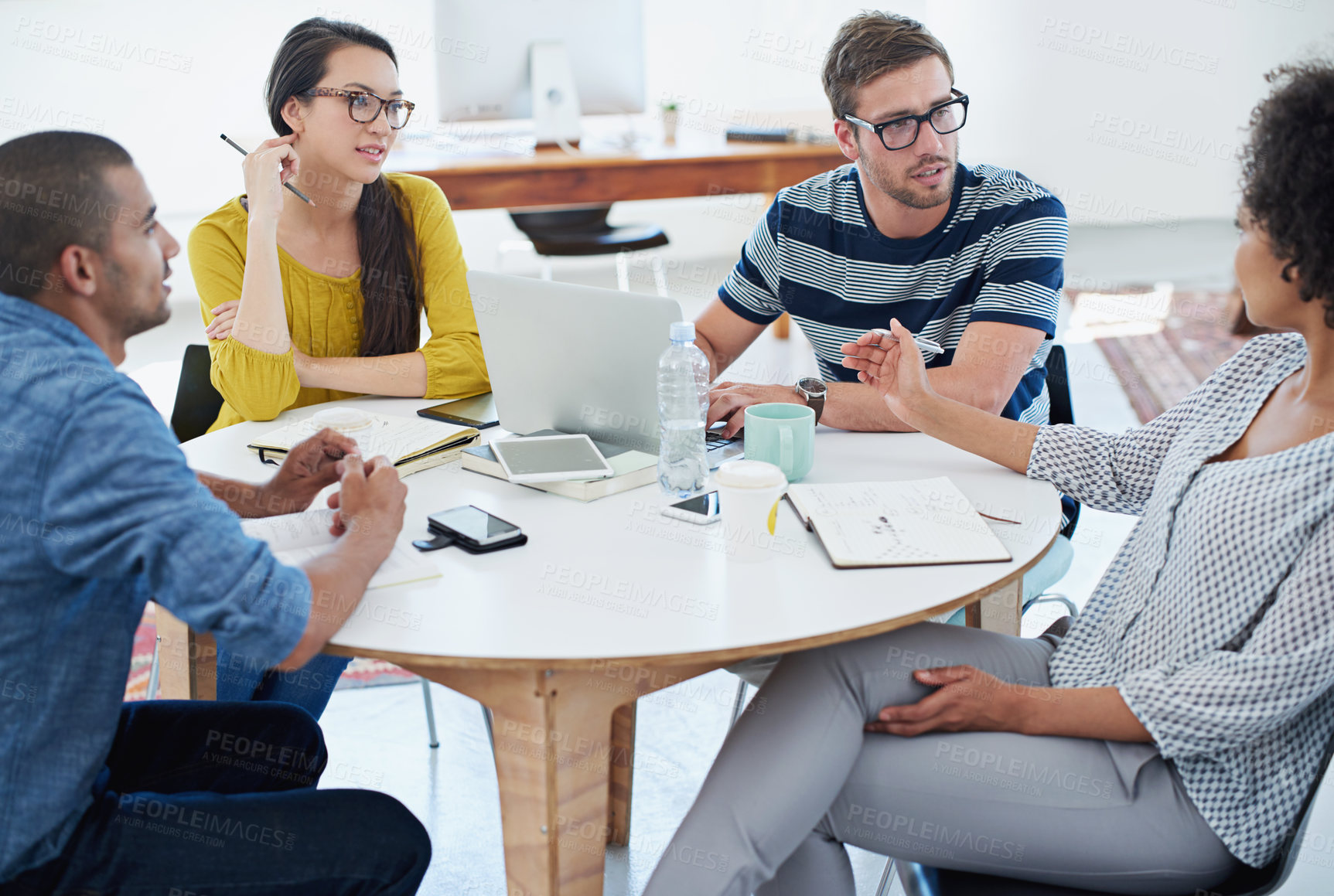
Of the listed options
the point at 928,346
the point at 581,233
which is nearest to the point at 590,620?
the point at 928,346

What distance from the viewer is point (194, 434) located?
76.7 inches

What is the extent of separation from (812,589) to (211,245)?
1.27 m

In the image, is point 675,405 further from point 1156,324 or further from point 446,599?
point 1156,324

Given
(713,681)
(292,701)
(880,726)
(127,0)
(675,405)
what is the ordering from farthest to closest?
(127,0)
(713,681)
(292,701)
(675,405)
(880,726)

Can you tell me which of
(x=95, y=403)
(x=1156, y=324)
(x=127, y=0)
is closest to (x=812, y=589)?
(x=95, y=403)

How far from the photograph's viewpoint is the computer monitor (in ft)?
11.1

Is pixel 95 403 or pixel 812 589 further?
pixel 812 589

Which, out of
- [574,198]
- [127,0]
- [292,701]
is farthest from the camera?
[127,0]

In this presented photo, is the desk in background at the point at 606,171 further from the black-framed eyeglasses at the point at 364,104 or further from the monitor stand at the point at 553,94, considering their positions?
the black-framed eyeglasses at the point at 364,104

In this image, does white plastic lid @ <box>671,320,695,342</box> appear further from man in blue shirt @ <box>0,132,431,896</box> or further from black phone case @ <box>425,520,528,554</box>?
man in blue shirt @ <box>0,132,431,896</box>

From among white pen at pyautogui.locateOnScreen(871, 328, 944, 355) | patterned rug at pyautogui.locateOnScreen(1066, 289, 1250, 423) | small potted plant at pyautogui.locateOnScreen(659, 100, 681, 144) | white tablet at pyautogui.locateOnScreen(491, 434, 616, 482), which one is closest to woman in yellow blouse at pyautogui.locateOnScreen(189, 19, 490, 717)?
white tablet at pyautogui.locateOnScreen(491, 434, 616, 482)

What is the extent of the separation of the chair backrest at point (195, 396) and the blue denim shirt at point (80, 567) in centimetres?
100

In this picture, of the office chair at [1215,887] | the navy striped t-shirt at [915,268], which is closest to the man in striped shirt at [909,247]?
the navy striped t-shirt at [915,268]

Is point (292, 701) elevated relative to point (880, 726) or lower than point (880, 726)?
lower
